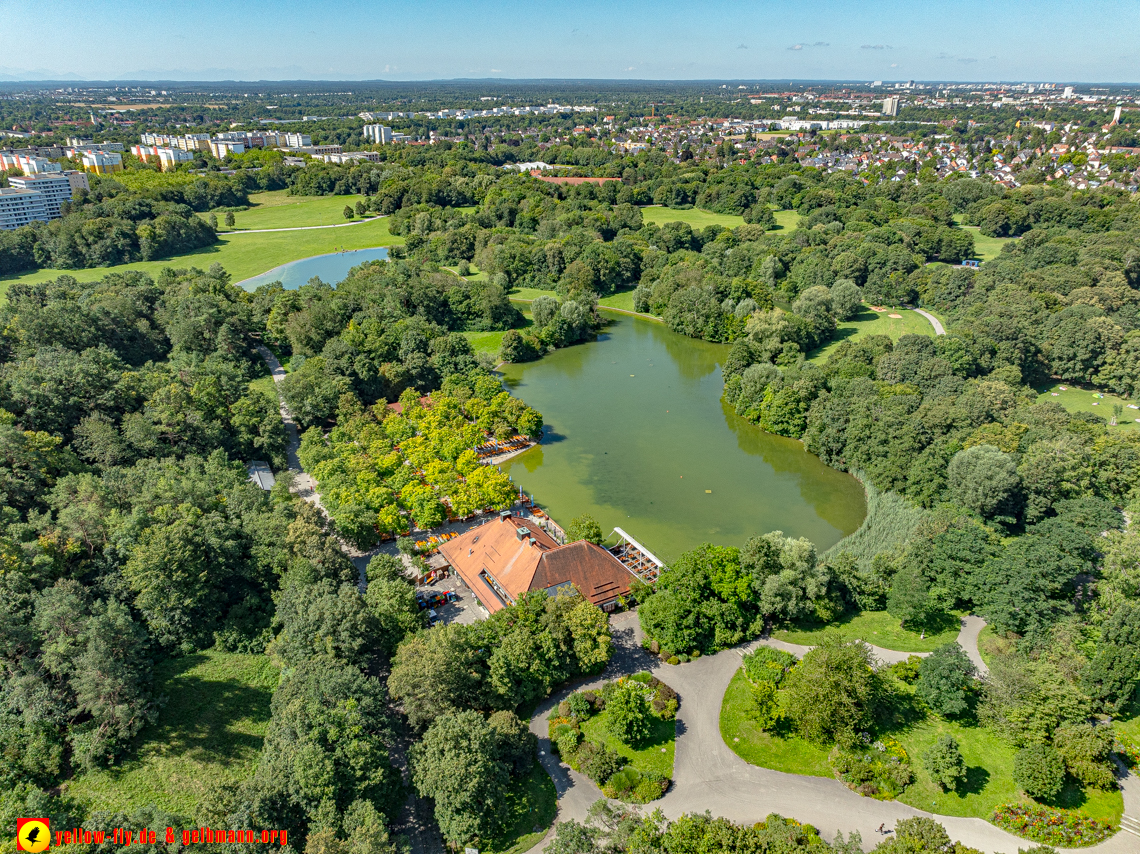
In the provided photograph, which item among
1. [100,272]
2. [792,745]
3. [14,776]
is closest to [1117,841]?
[792,745]

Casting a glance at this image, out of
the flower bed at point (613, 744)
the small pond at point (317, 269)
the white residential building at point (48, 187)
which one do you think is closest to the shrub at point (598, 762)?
the flower bed at point (613, 744)

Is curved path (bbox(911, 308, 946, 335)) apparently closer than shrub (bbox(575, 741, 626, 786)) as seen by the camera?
No

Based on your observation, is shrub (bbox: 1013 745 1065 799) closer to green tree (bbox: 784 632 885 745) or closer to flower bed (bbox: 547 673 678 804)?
green tree (bbox: 784 632 885 745)

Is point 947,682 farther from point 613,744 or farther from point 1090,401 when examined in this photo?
point 1090,401

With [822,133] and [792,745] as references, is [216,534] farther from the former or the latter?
[822,133]

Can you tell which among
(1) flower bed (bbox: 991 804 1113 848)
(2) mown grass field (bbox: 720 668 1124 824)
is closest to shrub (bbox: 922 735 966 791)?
(2) mown grass field (bbox: 720 668 1124 824)

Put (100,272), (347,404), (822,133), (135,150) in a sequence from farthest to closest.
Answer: (822,133)
(135,150)
(100,272)
(347,404)
